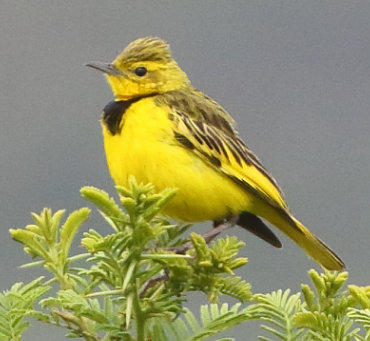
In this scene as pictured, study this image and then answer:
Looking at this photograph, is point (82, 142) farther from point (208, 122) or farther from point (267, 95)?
point (208, 122)

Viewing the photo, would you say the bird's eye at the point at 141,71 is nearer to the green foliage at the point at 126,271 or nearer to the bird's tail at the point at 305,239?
the bird's tail at the point at 305,239

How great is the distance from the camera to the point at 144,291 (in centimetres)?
310

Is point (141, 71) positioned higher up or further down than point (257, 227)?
higher up

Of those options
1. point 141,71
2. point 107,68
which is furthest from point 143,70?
point 107,68

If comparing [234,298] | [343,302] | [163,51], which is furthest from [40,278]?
[163,51]

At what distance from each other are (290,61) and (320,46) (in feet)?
20.6

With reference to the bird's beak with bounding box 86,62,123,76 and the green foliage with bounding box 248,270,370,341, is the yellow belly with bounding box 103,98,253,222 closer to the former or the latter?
the bird's beak with bounding box 86,62,123,76

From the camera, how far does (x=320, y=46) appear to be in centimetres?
7562

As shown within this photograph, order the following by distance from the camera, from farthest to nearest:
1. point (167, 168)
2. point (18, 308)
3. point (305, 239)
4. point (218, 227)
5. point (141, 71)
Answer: point (141, 71) → point (305, 239) → point (218, 227) → point (167, 168) → point (18, 308)

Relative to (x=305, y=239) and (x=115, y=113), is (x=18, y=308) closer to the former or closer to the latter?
(x=115, y=113)

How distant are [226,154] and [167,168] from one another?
0.49 metres

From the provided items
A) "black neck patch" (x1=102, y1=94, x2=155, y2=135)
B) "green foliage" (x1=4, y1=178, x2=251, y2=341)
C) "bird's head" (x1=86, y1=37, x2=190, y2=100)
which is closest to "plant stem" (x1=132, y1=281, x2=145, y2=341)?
"green foliage" (x1=4, y1=178, x2=251, y2=341)

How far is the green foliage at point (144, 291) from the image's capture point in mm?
2777

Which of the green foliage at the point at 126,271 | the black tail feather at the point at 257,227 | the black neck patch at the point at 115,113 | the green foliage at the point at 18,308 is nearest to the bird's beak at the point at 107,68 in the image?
the black neck patch at the point at 115,113
